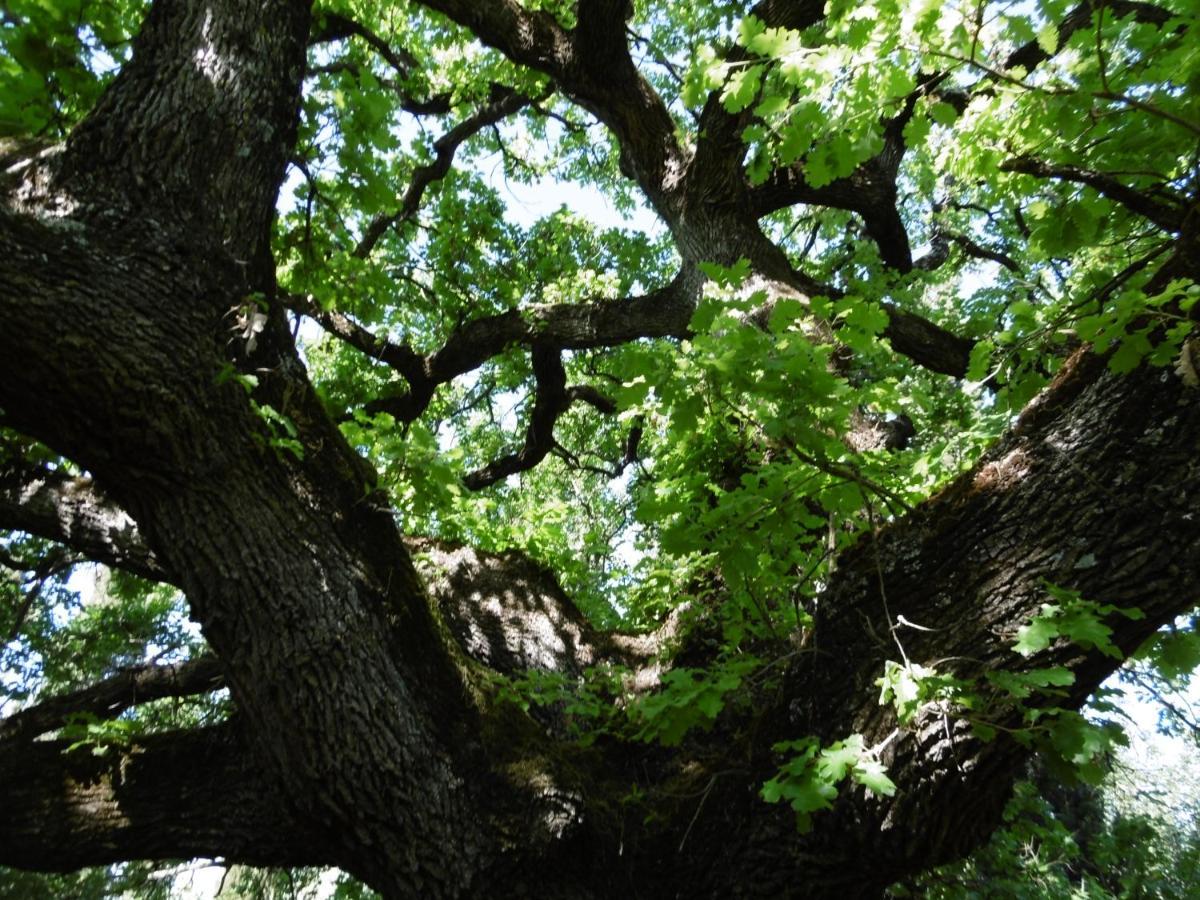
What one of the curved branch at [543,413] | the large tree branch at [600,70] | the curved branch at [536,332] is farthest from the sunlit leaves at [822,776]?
the curved branch at [543,413]

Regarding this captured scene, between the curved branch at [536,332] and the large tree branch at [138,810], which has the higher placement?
the curved branch at [536,332]

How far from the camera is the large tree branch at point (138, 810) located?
3330 millimetres

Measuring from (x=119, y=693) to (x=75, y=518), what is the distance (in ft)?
3.71

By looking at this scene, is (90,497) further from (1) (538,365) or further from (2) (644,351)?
(1) (538,365)

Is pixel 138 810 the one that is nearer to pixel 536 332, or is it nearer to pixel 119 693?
pixel 119 693

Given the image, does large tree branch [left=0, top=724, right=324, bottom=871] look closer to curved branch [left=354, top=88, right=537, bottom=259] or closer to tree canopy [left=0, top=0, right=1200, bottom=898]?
tree canopy [left=0, top=0, right=1200, bottom=898]

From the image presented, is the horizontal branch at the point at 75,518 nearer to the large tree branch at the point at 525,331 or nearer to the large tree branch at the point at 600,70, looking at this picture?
the large tree branch at the point at 525,331

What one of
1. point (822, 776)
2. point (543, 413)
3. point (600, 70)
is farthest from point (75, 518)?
point (600, 70)

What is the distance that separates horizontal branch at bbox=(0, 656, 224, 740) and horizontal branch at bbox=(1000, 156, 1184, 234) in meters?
4.55

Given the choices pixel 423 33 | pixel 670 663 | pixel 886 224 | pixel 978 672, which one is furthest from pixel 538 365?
pixel 978 672

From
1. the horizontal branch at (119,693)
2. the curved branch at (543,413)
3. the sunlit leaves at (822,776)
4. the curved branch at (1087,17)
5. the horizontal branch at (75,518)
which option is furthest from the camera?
the curved branch at (543,413)

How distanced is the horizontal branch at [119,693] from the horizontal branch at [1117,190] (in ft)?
14.9

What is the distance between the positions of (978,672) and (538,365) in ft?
18.2

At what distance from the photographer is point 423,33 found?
8.81 m
